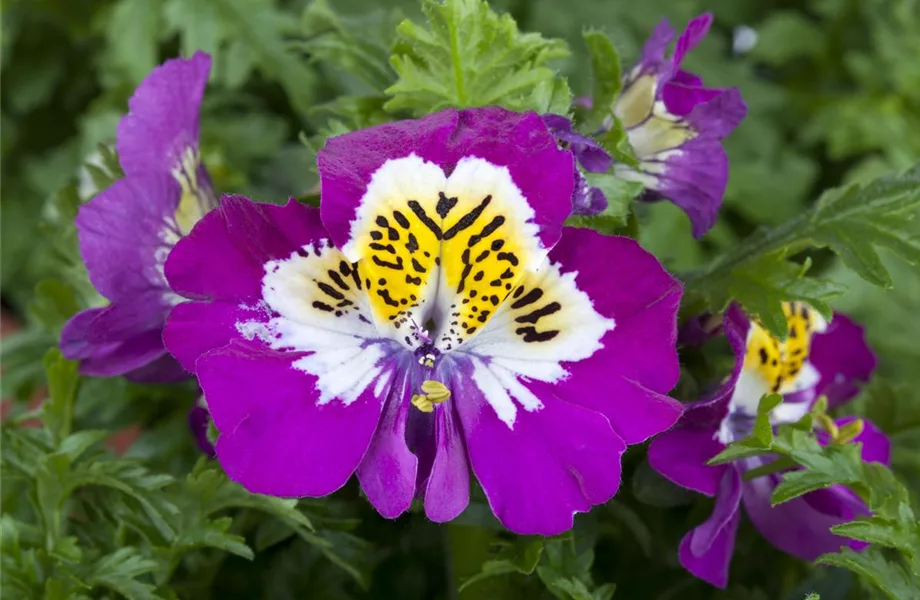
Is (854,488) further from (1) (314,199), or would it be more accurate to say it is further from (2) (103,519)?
(2) (103,519)

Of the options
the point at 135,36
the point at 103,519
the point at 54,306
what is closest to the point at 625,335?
the point at 103,519

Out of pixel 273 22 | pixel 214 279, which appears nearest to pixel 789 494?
pixel 214 279

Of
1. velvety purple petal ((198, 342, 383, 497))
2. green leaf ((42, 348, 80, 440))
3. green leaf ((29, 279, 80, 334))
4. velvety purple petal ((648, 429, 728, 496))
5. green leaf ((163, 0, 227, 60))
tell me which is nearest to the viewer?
velvety purple petal ((198, 342, 383, 497))

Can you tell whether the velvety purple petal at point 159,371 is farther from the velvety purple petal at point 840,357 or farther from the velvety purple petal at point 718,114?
the velvety purple petal at point 840,357

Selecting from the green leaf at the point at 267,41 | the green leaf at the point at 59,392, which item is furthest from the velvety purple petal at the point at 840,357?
the green leaf at the point at 267,41

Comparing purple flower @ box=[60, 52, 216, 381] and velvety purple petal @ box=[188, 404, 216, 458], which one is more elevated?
purple flower @ box=[60, 52, 216, 381]

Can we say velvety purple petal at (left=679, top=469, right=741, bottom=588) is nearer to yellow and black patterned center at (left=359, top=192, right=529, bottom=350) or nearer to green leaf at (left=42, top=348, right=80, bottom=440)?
yellow and black patterned center at (left=359, top=192, right=529, bottom=350)

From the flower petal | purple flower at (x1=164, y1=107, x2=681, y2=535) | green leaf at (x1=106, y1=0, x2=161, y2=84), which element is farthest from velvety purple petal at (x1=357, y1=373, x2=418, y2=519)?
green leaf at (x1=106, y1=0, x2=161, y2=84)
